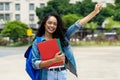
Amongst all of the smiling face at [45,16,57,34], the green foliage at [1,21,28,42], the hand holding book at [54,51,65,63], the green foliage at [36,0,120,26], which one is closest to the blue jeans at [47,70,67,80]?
the hand holding book at [54,51,65,63]

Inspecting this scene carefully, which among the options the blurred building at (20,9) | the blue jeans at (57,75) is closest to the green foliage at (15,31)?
the blurred building at (20,9)

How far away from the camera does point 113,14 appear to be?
60000mm

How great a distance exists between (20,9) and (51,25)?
239 ft

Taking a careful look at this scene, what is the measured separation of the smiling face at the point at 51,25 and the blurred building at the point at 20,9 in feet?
234

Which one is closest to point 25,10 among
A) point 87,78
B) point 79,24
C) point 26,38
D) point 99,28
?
point 99,28

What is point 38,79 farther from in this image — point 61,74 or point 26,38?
point 26,38

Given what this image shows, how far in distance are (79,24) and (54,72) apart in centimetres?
56

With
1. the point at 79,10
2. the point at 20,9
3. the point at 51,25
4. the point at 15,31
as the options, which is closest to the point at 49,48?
the point at 51,25

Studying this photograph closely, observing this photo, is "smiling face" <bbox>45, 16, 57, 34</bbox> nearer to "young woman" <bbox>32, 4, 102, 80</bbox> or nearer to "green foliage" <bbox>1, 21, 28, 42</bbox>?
"young woman" <bbox>32, 4, 102, 80</bbox>

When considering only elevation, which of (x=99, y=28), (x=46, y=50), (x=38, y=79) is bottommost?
(x=99, y=28)

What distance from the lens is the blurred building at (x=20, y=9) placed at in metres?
76.4

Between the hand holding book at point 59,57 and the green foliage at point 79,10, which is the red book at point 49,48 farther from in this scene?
the green foliage at point 79,10

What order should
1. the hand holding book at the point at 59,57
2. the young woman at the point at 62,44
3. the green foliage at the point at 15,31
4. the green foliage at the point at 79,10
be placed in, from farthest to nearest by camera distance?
the green foliage at the point at 79,10
the green foliage at the point at 15,31
the young woman at the point at 62,44
the hand holding book at the point at 59,57

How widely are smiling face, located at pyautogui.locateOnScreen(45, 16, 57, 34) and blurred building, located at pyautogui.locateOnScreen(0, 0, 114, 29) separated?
2811 inches
